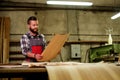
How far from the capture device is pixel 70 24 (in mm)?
7539

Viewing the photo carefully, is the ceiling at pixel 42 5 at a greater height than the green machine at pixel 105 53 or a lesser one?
greater

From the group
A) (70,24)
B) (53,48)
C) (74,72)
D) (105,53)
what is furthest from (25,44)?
(70,24)

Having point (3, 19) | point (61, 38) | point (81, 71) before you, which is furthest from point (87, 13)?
point (81, 71)

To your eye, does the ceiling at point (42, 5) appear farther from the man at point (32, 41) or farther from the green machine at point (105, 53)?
the man at point (32, 41)

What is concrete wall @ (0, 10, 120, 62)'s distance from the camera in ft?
→ 23.7

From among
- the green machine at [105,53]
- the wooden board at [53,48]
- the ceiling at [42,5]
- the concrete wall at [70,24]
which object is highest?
the ceiling at [42,5]

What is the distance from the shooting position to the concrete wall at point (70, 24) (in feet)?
23.7

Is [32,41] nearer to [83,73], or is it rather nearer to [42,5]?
[83,73]

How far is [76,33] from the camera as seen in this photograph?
24.7ft

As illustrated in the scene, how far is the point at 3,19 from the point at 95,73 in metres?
5.71

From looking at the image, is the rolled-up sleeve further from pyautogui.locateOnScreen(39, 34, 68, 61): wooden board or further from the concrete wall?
the concrete wall

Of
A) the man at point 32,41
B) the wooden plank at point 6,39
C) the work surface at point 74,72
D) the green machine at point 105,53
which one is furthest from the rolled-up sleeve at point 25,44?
the wooden plank at point 6,39

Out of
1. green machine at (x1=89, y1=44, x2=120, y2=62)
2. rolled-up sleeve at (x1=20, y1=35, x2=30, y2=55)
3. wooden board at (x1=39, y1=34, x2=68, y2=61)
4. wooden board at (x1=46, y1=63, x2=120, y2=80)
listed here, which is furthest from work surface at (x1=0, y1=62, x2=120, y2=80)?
green machine at (x1=89, y1=44, x2=120, y2=62)

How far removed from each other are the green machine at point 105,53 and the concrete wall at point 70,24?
68 centimetres
